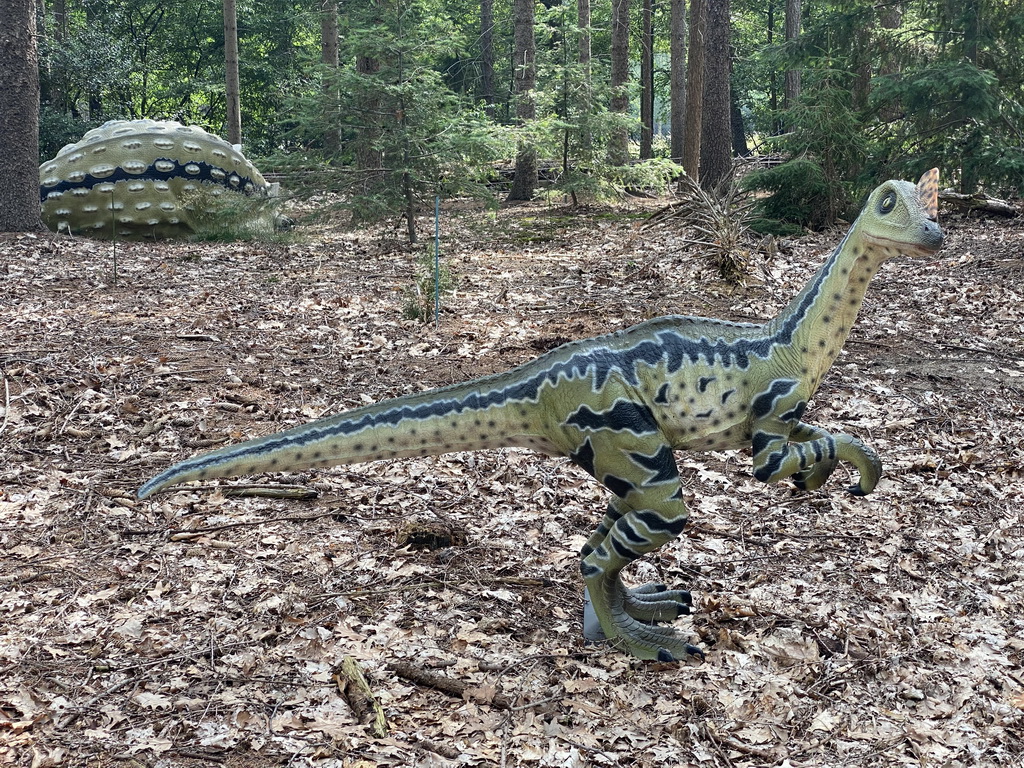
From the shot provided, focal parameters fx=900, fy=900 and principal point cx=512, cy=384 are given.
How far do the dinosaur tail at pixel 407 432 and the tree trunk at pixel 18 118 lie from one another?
1115 cm

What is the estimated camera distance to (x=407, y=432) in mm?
4207

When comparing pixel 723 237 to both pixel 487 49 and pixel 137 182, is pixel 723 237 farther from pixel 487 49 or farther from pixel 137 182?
pixel 487 49

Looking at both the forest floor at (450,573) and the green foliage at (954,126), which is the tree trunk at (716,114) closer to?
the green foliage at (954,126)

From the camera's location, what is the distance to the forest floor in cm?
411

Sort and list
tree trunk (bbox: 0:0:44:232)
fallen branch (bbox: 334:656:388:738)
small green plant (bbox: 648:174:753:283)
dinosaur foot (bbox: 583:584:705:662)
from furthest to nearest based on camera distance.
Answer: tree trunk (bbox: 0:0:44:232) → small green plant (bbox: 648:174:753:283) → dinosaur foot (bbox: 583:584:705:662) → fallen branch (bbox: 334:656:388:738)

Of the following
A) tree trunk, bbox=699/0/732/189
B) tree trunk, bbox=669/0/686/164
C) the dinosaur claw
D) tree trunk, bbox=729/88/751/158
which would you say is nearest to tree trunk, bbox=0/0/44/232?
tree trunk, bbox=699/0/732/189

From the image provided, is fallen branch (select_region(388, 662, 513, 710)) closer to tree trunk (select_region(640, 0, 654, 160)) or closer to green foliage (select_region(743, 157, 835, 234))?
green foliage (select_region(743, 157, 835, 234))

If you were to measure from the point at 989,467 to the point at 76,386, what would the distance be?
7408 millimetres

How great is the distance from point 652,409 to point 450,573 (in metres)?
1.90

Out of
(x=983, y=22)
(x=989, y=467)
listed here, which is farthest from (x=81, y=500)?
(x=983, y=22)

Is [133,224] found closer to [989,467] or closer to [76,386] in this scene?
[76,386]

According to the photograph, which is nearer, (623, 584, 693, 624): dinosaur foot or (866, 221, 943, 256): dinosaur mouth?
(866, 221, 943, 256): dinosaur mouth

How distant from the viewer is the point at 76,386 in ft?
24.8

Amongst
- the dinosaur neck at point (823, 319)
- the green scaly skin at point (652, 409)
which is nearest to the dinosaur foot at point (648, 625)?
the green scaly skin at point (652, 409)
